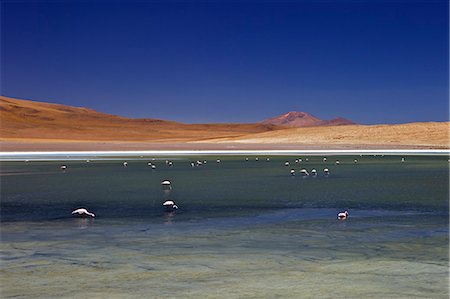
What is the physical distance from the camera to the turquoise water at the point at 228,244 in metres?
6.71

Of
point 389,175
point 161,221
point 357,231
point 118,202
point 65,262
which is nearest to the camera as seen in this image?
point 65,262

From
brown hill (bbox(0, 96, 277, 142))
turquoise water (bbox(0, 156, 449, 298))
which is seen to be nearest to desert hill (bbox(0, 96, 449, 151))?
brown hill (bbox(0, 96, 277, 142))

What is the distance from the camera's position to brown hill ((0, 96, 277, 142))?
115 m

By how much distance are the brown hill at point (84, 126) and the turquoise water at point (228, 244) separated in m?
84.6

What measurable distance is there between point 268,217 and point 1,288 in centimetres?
591

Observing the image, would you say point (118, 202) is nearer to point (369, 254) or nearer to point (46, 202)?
point (46, 202)

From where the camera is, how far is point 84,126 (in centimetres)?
13812

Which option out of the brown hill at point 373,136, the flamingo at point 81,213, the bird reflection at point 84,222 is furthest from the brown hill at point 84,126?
the bird reflection at point 84,222

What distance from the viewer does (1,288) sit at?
262 inches

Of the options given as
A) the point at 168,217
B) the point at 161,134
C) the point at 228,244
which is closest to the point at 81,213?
the point at 168,217

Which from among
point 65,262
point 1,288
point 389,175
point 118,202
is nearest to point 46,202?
point 118,202

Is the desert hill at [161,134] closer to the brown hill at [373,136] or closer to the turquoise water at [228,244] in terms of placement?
the brown hill at [373,136]

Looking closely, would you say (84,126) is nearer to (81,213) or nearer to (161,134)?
(161,134)

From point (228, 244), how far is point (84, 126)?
133 meters
